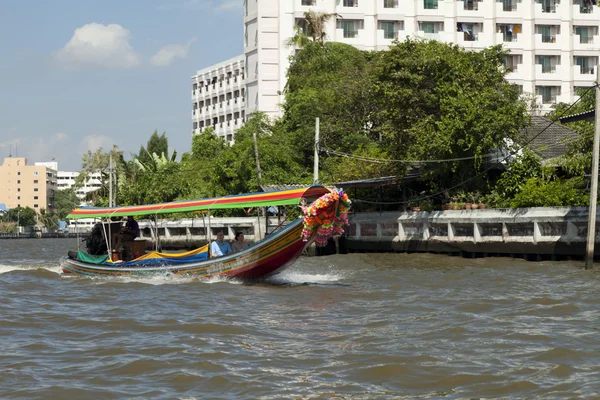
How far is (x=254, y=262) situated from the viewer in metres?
19.1

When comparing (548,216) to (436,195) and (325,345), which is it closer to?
(436,195)

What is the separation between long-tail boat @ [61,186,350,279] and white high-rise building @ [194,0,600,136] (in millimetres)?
38654

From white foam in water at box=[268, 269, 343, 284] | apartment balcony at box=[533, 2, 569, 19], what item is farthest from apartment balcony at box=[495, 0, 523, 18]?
white foam in water at box=[268, 269, 343, 284]

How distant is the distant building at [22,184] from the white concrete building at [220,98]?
Result: 242 feet

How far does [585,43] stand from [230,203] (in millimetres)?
48475

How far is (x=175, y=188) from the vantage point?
165ft

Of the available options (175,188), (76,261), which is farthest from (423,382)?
(175,188)

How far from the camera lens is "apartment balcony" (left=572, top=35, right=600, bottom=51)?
61.0 meters

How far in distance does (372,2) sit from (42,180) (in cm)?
10467

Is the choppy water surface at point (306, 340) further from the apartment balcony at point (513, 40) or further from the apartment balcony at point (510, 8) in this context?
the apartment balcony at point (510, 8)

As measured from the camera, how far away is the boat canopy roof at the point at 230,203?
695 inches

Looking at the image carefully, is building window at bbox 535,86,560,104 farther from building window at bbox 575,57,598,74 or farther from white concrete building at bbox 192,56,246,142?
white concrete building at bbox 192,56,246,142

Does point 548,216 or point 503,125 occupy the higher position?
point 503,125

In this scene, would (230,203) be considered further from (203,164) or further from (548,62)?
(548,62)
